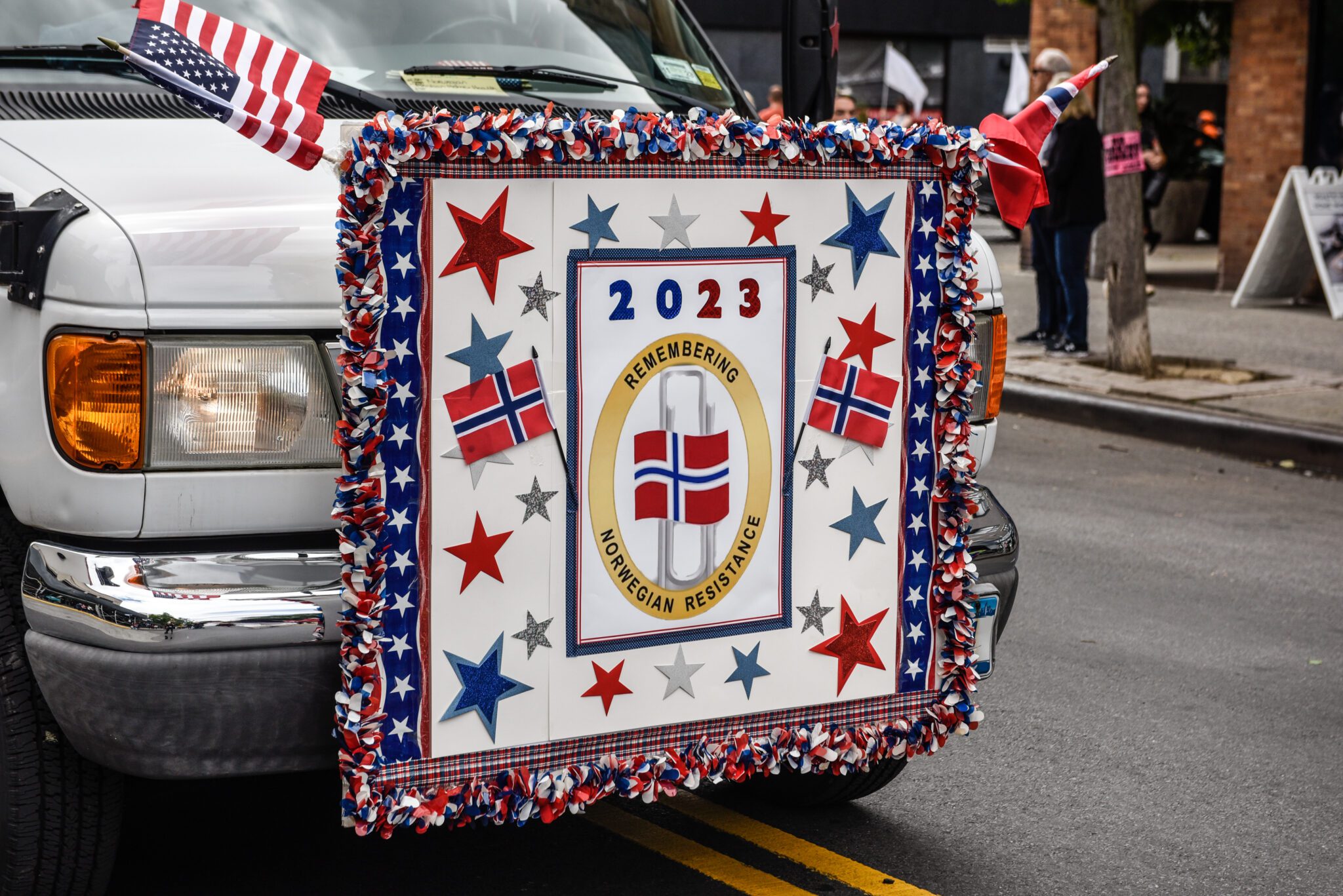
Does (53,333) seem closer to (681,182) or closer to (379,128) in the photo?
(379,128)

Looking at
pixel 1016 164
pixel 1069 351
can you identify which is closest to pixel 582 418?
pixel 1016 164

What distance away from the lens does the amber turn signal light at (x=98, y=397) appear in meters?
2.73

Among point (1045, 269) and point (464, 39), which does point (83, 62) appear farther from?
point (1045, 269)

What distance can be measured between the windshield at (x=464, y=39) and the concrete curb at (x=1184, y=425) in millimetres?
5448

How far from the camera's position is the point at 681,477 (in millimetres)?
2961

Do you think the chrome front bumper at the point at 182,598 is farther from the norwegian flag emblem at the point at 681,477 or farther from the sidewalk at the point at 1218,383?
the sidewalk at the point at 1218,383

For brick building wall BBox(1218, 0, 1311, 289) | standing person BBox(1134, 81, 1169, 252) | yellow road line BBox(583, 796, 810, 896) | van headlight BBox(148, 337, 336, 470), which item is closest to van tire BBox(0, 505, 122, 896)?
van headlight BBox(148, 337, 336, 470)

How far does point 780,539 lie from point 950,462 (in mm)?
414

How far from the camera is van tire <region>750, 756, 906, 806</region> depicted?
385cm

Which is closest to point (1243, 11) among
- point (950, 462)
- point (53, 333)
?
point (950, 462)

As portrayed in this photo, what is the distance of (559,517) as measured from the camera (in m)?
2.87

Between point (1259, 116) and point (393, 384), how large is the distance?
14565mm

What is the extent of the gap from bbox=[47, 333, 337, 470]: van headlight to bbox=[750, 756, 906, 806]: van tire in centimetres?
158

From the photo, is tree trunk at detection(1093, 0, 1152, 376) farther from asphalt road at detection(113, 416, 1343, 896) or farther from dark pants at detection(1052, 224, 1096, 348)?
asphalt road at detection(113, 416, 1343, 896)
